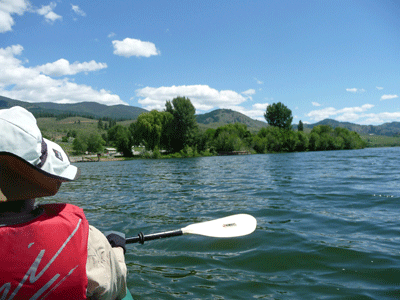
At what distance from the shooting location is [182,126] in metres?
58.5

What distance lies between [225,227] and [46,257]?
10.5 feet

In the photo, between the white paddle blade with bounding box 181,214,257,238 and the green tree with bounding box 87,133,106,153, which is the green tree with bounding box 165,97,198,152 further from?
the white paddle blade with bounding box 181,214,257,238

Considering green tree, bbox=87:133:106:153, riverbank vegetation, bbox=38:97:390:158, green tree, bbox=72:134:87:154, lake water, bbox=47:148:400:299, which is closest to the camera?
lake water, bbox=47:148:400:299

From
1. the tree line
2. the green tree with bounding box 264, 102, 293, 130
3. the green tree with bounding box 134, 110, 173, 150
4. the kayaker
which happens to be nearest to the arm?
the kayaker

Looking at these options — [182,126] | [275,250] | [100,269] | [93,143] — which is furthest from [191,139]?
[100,269]

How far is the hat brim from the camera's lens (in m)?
1.44

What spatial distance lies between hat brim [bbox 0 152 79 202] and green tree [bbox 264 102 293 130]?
327ft

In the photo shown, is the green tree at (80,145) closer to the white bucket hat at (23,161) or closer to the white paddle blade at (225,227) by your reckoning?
the white paddle blade at (225,227)

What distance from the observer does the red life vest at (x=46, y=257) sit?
4.84ft

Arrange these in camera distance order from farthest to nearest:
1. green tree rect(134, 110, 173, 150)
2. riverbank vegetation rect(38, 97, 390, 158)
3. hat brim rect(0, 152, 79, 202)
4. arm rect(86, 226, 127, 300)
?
riverbank vegetation rect(38, 97, 390, 158), green tree rect(134, 110, 173, 150), arm rect(86, 226, 127, 300), hat brim rect(0, 152, 79, 202)

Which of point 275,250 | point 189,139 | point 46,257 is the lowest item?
point 275,250

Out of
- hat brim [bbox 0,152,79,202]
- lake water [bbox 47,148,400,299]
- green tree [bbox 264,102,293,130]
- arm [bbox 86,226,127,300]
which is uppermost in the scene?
green tree [bbox 264,102,293,130]

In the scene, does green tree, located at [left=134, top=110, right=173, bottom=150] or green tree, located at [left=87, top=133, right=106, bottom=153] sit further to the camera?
green tree, located at [left=87, top=133, right=106, bottom=153]

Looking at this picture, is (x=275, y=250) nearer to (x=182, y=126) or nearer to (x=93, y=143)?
(x=182, y=126)
